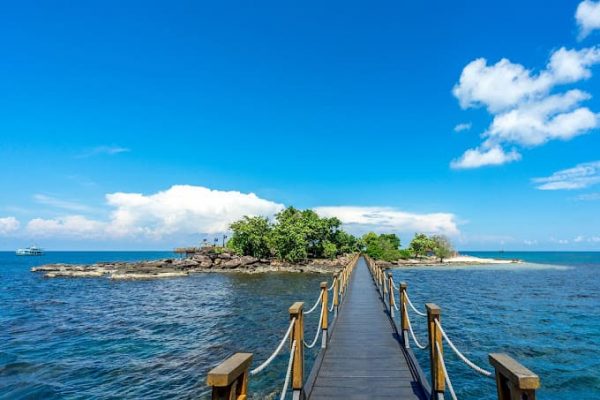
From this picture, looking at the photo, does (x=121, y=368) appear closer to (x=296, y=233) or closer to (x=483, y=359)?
(x=483, y=359)

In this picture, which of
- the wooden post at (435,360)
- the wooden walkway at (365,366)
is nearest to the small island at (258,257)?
the wooden walkway at (365,366)

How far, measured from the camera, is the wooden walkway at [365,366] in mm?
5582

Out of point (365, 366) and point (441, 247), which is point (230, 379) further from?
point (441, 247)

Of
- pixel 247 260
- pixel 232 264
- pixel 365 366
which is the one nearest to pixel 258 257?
pixel 247 260

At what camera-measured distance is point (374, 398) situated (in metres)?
5.35

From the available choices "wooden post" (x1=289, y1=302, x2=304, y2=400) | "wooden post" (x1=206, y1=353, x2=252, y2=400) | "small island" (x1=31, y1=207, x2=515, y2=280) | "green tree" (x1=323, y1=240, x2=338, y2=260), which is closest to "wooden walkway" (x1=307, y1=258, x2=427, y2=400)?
→ "wooden post" (x1=289, y1=302, x2=304, y2=400)

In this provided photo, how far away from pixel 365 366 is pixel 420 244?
90152 mm

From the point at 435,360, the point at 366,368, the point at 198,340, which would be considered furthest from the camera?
the point at 198,340

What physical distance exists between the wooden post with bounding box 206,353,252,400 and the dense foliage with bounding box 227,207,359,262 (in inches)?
2141

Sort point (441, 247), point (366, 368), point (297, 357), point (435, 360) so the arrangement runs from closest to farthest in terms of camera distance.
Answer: point (435, 360) < point (297, 357) < point (366, 368) < point (441, 247)

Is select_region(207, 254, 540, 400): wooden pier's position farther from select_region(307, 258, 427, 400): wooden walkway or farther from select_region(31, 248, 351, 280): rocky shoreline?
select_region(31, 248, 351, 280): rocky shoreline

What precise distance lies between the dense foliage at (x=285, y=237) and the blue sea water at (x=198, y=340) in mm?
29378

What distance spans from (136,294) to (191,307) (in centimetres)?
1075

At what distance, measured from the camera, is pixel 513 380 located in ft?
8.85
